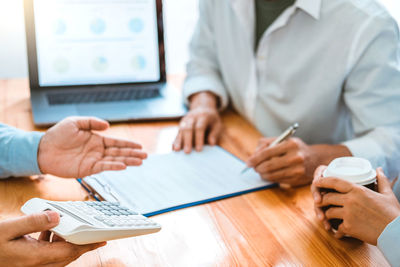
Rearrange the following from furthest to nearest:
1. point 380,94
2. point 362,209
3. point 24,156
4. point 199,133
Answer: point 199,133 < point 380,94 < point 24,156 < point 362,209

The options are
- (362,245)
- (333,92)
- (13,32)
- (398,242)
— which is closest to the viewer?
(398,242)

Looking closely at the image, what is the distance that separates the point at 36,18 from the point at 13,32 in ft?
1.35

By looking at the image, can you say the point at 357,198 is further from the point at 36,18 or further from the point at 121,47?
the point at 36,18

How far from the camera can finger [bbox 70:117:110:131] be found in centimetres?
100

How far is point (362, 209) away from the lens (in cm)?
77

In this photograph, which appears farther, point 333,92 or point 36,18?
point 36,18

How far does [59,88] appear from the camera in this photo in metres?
1.40

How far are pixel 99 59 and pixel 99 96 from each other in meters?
0.11

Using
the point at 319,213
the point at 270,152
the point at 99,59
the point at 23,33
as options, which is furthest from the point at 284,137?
the point at 23,33

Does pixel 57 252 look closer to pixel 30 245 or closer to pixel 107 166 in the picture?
pixel 30 245

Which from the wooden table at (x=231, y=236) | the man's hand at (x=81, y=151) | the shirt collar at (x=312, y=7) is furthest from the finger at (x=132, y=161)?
the shirt collar at (x=312, y=7)

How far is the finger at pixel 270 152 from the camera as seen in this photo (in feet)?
3.29

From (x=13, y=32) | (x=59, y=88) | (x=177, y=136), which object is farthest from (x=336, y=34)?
(x=13, y=32)

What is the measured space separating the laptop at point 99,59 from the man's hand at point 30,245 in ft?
2.09
